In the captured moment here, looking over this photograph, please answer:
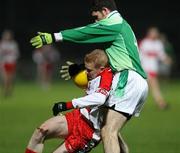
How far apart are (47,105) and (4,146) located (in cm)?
1026

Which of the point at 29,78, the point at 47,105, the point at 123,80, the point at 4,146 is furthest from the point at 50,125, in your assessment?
the point at 29,78

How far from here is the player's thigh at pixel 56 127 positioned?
37.4 feet

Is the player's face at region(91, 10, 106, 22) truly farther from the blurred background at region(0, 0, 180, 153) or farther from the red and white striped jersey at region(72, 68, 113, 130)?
the blurred background at region(0, 0, 180, 153)

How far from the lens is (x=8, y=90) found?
102 feet

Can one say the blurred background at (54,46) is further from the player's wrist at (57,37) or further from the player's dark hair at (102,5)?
the player's wrist at (57,37)

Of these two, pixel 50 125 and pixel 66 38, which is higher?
pixel 66 38

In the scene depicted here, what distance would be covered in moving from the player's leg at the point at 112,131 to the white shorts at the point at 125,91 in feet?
0.31

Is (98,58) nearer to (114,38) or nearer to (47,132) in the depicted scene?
(114,38)

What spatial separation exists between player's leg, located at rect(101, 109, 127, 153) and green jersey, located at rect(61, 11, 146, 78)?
614mm

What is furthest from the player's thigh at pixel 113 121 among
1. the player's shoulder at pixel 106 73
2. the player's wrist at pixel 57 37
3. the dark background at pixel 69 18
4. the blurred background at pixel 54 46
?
the dark background at pixel 69 18

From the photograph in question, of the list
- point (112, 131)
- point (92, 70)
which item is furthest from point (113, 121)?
point (92, 70)

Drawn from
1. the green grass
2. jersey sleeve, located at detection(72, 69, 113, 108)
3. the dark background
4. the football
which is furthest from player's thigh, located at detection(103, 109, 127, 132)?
the dark background

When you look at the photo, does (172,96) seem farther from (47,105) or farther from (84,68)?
(84,68)

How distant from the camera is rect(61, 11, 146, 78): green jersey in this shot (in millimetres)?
11273
